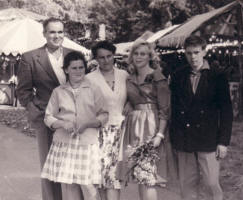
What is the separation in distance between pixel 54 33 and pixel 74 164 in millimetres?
1335

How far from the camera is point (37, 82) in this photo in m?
4.45

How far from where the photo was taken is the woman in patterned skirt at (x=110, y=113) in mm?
4211

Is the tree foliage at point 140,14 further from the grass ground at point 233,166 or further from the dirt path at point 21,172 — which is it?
the dirt path at point 21,172

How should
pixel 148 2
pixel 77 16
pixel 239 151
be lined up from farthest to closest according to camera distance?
pixel 148 2 < pixel 77 16 < pixel 239 151

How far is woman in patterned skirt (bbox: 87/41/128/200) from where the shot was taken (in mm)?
4211

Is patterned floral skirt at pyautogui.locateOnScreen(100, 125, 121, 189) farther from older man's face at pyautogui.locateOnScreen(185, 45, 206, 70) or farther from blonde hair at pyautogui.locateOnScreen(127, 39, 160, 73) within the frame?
older man's face at pyautogui.locateOnScreen(185, 45, 206, 70)

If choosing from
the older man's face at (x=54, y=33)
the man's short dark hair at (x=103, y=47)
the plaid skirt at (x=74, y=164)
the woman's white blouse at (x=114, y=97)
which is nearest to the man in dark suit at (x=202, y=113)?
the woman's white blouse at (x=114, y=97)

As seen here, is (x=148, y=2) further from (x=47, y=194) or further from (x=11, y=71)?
(x=47, y=194)

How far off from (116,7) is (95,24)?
2.45 m

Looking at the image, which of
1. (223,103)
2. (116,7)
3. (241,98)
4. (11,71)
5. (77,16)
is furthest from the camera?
(116,7)

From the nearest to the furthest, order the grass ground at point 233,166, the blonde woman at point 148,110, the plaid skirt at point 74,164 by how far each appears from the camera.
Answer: the plaid skirt at point 74,164 < the blonde woman at point 148,110 < the grass ground at point 233,166

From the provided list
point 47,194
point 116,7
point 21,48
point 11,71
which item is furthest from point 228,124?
point 116,7

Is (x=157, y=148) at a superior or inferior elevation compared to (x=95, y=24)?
inferior

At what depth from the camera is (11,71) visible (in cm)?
2038
